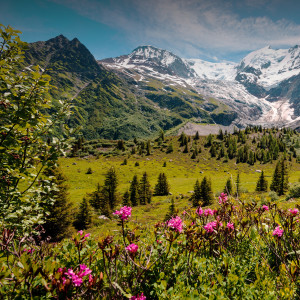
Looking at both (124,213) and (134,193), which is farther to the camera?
(134,193)

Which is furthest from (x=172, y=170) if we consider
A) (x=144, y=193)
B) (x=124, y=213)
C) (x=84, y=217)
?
(x=124, y=213)

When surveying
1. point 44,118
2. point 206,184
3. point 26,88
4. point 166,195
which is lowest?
point 166,195

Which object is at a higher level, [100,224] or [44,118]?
[44,118]

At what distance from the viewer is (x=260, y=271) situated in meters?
3.45

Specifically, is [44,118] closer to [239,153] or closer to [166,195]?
[166,195]

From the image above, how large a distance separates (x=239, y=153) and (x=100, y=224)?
126 m

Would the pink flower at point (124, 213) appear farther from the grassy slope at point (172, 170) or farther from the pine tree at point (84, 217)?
the grassy slope at point (172, 170)

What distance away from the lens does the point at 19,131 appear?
16.0 ft

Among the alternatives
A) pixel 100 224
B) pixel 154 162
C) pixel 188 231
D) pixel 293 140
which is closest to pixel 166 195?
pixel 100 224

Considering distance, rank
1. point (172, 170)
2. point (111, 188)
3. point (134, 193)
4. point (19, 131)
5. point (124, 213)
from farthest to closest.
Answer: point (172, 170), point (134, 193), point (111, 188), point (19, 131), point (124, 213)

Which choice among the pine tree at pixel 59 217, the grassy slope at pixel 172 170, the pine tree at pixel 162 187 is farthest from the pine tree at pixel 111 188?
the pine tree at pixel 162 187

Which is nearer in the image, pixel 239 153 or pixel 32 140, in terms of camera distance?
pixel 32 140

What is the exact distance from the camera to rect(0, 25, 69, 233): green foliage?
14.6 ft

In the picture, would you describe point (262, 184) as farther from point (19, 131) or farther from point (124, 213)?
point (19, 131)
